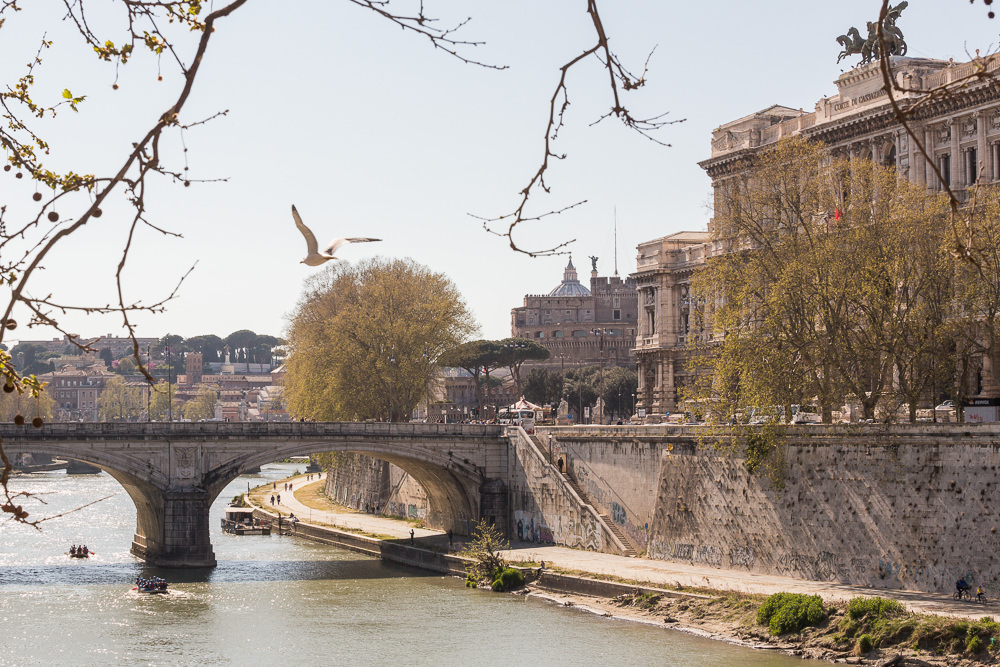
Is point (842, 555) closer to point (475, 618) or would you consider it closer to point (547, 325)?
point (475, 618)

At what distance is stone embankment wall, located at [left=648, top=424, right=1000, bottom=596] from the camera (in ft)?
125

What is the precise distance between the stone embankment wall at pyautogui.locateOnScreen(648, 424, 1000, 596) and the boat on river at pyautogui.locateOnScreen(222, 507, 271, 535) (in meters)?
32.5

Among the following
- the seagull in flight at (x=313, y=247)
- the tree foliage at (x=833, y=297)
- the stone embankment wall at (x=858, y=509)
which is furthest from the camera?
the tree foliage at (x=833, y=297)

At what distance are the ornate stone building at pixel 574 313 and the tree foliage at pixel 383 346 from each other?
3444 inches

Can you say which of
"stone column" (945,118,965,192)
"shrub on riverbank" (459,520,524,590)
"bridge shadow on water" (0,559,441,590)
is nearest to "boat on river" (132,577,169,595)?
"bridge shadow on water" (0,559,441,590)

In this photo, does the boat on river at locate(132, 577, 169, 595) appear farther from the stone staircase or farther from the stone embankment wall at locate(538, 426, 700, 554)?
the stone embankment wall at locate(538, 426, 700, 554)

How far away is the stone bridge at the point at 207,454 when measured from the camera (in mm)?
57375

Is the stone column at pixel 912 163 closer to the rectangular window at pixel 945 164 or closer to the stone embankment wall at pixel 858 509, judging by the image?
the rectangular window at pixel 945 164

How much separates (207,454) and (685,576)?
76.8ft

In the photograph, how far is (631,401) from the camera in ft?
404

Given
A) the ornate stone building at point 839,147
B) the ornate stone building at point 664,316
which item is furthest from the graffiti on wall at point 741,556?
the ornate stone building at point 664,316

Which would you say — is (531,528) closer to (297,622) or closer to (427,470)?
(427,470)

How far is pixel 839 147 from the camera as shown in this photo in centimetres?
6438

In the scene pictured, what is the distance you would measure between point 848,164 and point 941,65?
18208 millimetres
